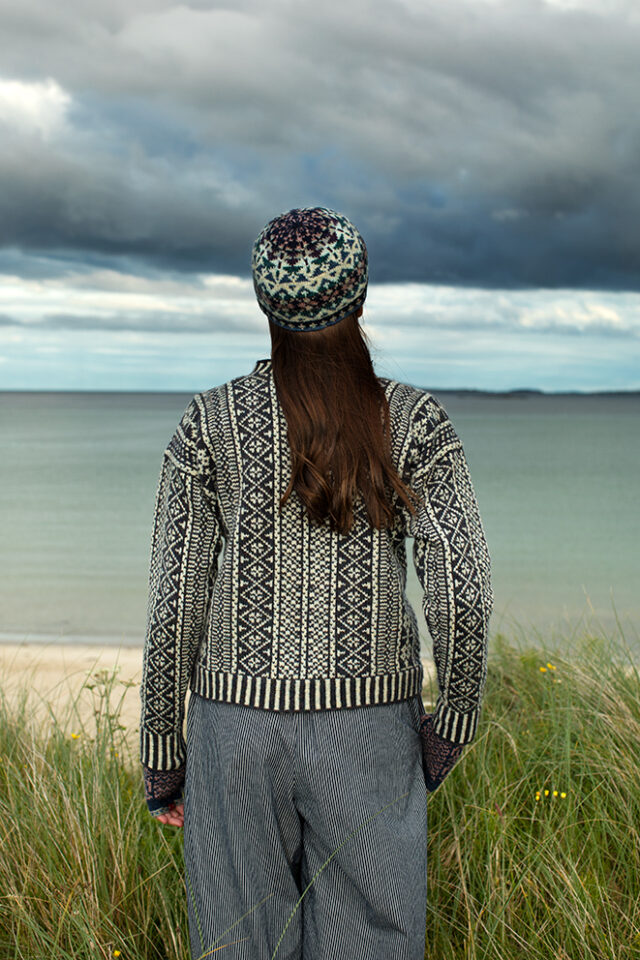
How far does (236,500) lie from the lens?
1686 millimetres

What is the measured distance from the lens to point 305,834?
67.7 inches

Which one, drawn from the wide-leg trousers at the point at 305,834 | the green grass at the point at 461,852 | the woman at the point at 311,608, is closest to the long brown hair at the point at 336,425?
the woman at the point at 311,608

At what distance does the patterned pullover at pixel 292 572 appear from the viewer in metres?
1.65

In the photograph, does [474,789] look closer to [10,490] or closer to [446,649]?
[446,649]

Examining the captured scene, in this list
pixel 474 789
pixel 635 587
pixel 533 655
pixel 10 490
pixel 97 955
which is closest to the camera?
pixel 97 955

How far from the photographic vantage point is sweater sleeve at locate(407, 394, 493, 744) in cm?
167

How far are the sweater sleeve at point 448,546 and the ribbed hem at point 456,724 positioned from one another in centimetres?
10

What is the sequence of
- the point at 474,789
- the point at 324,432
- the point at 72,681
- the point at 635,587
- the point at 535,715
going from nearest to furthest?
the point at 324,432 → the point at 474,789 → the point at 535,715 → the point at 72,681 → the point at 635,587

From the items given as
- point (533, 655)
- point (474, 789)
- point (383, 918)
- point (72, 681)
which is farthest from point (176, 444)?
point (72, 681)

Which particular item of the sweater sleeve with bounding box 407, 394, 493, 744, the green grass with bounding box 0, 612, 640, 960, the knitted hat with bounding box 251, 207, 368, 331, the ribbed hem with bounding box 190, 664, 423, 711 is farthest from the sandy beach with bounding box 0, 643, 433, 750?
the knitted hat with bounding box 251, 207, 368, 331

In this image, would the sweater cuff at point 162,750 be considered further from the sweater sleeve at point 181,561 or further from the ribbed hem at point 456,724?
the ribbed hem at point 456,724

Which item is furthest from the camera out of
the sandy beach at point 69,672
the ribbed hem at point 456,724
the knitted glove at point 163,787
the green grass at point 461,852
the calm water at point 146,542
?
the calm water at point 146,542

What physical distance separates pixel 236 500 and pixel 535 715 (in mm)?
2040

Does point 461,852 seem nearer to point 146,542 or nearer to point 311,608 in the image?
point 311,608
